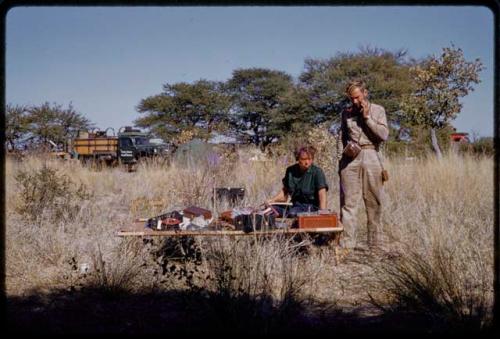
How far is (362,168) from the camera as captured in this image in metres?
5.25

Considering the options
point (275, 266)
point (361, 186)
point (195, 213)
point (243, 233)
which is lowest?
point (275, 266)

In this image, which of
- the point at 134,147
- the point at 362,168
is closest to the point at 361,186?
the point at 362,168

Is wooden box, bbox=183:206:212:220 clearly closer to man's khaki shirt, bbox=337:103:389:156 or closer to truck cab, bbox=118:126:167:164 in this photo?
man's khaki shirt, bbox=337:103:389:156

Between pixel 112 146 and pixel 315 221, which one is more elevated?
pixel 112 146

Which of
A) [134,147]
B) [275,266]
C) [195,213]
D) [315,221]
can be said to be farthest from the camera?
[134,147]

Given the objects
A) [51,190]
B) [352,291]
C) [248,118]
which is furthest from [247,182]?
[248,118]

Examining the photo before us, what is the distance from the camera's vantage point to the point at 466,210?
617 cm

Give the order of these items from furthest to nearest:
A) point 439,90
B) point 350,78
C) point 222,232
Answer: point 350,78 < point 439,90 < point 222,232

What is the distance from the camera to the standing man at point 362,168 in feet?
17.0

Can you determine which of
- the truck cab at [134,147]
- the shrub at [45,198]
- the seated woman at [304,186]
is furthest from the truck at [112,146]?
the seated woman at [304,186]

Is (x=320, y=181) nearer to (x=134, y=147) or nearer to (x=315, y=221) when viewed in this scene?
(x=315, y=221)

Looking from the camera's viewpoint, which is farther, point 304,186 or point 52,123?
point 52,123

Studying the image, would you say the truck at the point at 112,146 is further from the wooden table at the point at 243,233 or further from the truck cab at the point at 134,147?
the wooden table at the point at 243,233

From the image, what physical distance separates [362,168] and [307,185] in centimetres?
63
